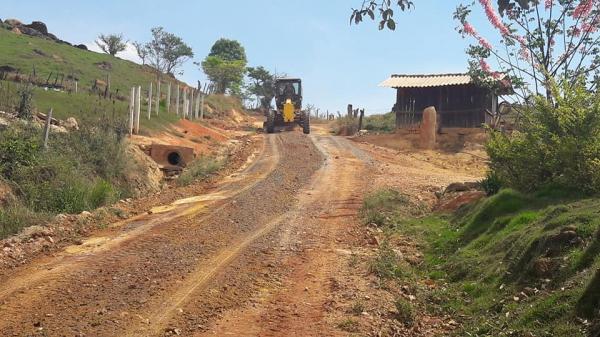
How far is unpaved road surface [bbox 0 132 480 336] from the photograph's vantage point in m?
6.08

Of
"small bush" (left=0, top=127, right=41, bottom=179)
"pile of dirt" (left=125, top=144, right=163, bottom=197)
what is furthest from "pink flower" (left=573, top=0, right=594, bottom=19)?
"small bush" (left=0, top=127, right=41, bottom=179)

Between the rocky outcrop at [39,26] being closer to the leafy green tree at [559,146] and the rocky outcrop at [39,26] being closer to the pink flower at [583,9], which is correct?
the pink flower at [583,9]

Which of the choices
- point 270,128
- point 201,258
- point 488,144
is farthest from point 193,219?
point 270,128

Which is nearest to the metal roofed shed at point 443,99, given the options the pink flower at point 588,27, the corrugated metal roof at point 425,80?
the corrugated metal roof at point 425,80

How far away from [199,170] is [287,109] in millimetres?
17343

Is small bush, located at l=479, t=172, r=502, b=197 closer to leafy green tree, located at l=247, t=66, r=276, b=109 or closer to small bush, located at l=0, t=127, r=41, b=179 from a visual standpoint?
small bush, located at l=0, t=127, r=41, b=179

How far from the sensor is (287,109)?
34875mm

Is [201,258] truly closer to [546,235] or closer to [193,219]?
[193,219]

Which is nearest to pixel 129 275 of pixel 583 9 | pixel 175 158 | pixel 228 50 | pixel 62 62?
pixel 175 158

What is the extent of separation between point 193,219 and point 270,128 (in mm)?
23340

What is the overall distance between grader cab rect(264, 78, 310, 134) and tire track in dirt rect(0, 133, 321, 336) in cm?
2186

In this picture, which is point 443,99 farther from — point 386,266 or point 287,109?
point 386,266

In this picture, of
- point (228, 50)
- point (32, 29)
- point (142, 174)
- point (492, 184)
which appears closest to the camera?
point (492, 184)

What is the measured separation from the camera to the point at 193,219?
1151cm
